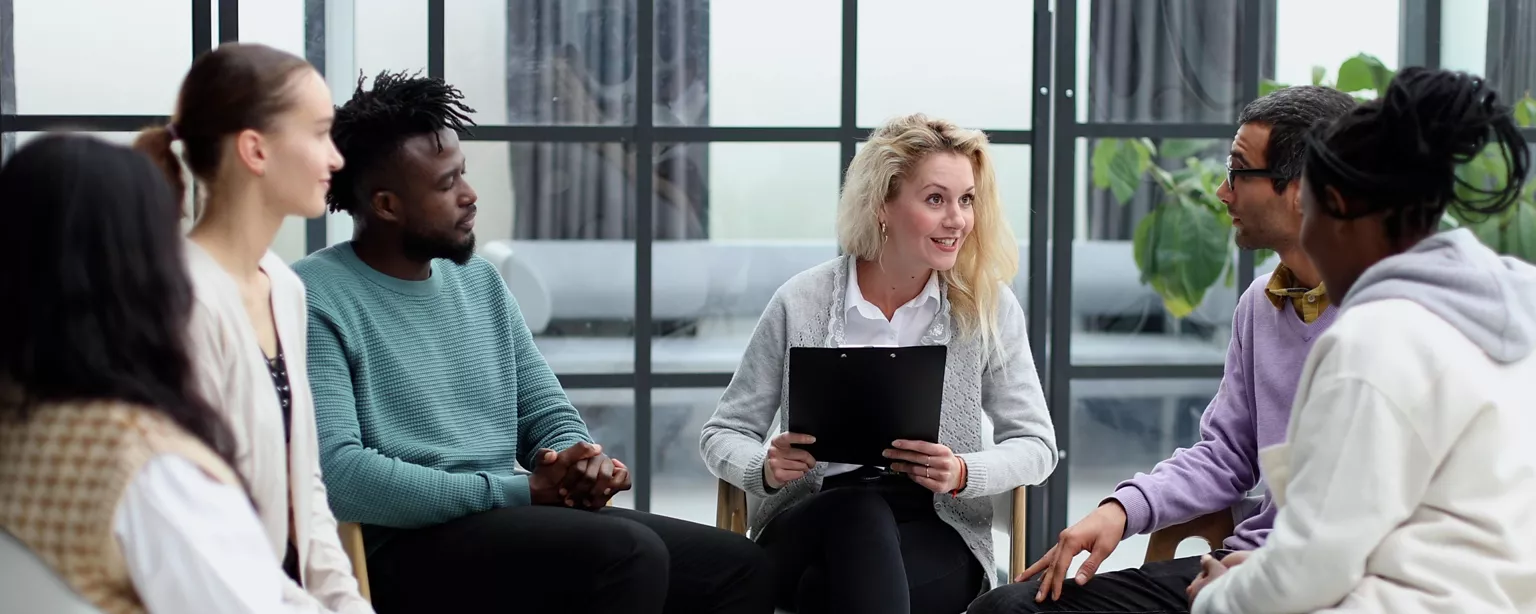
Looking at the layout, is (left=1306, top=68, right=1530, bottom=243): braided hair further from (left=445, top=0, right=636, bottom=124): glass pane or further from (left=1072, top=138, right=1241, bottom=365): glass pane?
(left=445, top=0, right=636, bottom=124): glass pane

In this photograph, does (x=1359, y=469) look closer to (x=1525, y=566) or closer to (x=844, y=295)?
(x=1525, y=566)

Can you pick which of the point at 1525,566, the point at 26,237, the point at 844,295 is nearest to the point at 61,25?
the point at 844,295

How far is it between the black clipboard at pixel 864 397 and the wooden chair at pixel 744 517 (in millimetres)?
306

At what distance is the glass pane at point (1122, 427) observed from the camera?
3604 millimetres

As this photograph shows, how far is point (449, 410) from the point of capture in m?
2.29

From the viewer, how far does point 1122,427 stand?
3656mm

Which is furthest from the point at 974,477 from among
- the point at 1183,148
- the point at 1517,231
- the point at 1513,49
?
the point at 1513,49

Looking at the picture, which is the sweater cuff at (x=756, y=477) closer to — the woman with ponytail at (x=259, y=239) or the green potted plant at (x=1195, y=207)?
the woman with ponytail at (x=259, y=239)

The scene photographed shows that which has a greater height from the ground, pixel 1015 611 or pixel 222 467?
pixel 222 467

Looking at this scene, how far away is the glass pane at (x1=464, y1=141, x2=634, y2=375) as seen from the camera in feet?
11.2

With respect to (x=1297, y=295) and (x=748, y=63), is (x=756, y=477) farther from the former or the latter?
(x=748, y=63)

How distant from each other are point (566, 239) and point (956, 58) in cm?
107

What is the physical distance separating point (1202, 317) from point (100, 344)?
9.54 ft

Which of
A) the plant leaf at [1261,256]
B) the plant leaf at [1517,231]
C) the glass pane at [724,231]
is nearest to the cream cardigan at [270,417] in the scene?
the glass pane at [724,231]
